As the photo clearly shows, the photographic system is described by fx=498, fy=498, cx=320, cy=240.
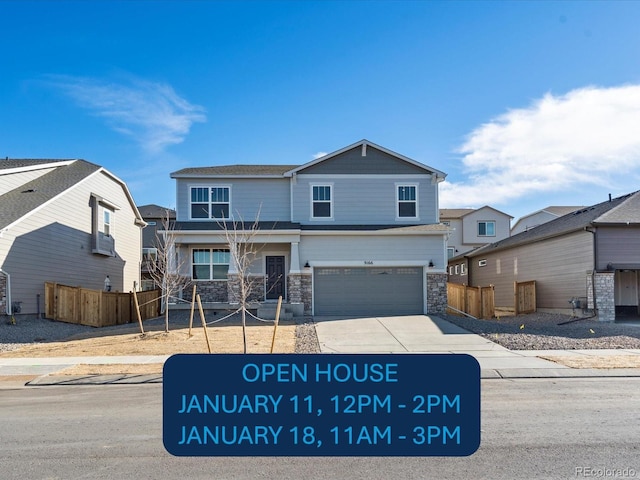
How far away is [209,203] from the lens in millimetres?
22656

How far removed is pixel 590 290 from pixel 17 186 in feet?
80.7

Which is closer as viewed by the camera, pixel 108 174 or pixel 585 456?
pixel 585 456

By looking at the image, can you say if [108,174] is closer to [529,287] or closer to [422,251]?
[422,251]

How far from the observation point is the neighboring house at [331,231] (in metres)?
21.6

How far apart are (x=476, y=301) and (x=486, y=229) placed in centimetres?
2232

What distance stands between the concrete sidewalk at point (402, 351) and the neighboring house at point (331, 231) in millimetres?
2192

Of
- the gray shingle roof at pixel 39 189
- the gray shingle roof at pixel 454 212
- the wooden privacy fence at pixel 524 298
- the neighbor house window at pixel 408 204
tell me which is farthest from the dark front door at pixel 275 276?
the gray shingle roof at pixel 454 212

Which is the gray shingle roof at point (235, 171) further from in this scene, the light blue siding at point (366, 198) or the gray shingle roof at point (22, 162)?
the gray shingle roof at point (22, 162)

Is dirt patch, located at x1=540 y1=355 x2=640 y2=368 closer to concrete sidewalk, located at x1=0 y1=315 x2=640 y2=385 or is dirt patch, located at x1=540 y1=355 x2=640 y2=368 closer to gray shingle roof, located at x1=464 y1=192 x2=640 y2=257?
concrete sidewalk, located at x1=0 y1=315 x2=640 y2=385

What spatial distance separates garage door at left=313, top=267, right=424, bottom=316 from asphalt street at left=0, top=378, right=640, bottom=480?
42.6 ft

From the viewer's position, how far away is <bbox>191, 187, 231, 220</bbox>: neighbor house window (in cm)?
2258

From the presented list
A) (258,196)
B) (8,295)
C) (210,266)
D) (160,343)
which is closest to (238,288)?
(210,266)

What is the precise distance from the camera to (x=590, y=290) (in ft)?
64.2

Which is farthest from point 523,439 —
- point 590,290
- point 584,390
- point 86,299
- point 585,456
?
point 86,299
